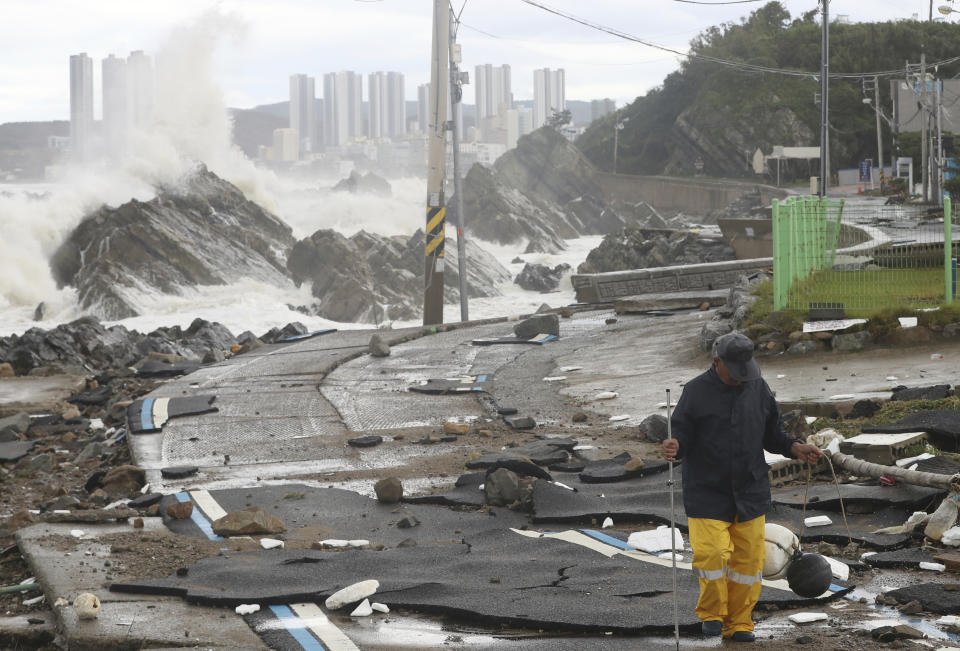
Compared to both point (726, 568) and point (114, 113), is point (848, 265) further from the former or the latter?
point (114, 113)

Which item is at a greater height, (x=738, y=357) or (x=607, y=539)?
(x=738, y=357)

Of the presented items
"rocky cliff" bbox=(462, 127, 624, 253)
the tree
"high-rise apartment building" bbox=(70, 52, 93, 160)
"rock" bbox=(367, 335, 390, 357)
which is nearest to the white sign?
"rock" bbox=(367, 335, 390, 357)

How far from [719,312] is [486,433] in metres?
6.48

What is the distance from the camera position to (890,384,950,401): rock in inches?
400

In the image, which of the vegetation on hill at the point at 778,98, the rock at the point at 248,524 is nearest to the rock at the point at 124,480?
the rock at the point at 248,524

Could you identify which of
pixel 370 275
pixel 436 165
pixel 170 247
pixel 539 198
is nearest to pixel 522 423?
pixel 436 165

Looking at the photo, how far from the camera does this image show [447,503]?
28.8 feet

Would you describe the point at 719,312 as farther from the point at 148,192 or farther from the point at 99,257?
the point at 148,192

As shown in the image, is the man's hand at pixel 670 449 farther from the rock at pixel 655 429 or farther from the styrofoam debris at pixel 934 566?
the rock at pixel 655 429

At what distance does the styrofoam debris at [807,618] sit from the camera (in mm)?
5512

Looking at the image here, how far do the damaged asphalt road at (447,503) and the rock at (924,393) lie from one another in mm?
1178

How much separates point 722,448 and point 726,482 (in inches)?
6.4

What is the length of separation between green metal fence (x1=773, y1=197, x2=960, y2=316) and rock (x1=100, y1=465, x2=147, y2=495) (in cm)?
904

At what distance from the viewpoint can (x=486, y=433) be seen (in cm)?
1162
